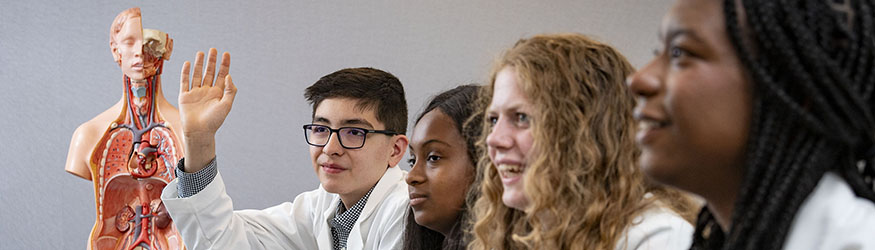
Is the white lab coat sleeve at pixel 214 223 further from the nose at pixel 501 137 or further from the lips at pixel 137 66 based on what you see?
the nose at pixel 501 137

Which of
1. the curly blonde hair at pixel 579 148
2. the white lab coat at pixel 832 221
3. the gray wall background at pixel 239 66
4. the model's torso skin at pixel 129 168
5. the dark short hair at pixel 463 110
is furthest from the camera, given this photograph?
the gray wall background at pixel 239 66

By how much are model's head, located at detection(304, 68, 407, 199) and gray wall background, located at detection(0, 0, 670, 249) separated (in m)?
1.12

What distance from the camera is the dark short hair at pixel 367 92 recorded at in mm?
2182

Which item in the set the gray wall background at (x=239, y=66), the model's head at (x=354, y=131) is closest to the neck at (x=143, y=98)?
the model's head at (x=354, y=131)

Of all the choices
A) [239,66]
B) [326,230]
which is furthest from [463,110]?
[239,66]

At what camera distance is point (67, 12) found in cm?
364

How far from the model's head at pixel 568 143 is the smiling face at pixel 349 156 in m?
0.91

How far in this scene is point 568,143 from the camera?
3.92 feet

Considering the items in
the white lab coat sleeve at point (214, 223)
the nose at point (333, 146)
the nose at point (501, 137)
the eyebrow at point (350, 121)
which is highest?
the nose at point (501, 137)

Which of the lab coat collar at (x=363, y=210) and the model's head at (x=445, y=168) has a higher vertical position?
the model's head at (x=445, y=168)

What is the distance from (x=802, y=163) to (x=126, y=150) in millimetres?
2073

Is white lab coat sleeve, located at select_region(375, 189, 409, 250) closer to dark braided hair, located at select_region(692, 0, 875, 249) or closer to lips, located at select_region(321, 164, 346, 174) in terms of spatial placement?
lips, located at select_region(321, 164, 346, 174)

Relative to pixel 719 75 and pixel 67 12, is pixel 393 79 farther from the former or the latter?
pixel 67 12

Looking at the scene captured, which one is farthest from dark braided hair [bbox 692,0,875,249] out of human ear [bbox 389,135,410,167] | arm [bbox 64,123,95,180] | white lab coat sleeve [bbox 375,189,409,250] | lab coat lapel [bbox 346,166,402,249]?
arm [bbox 64,123,95,180]
